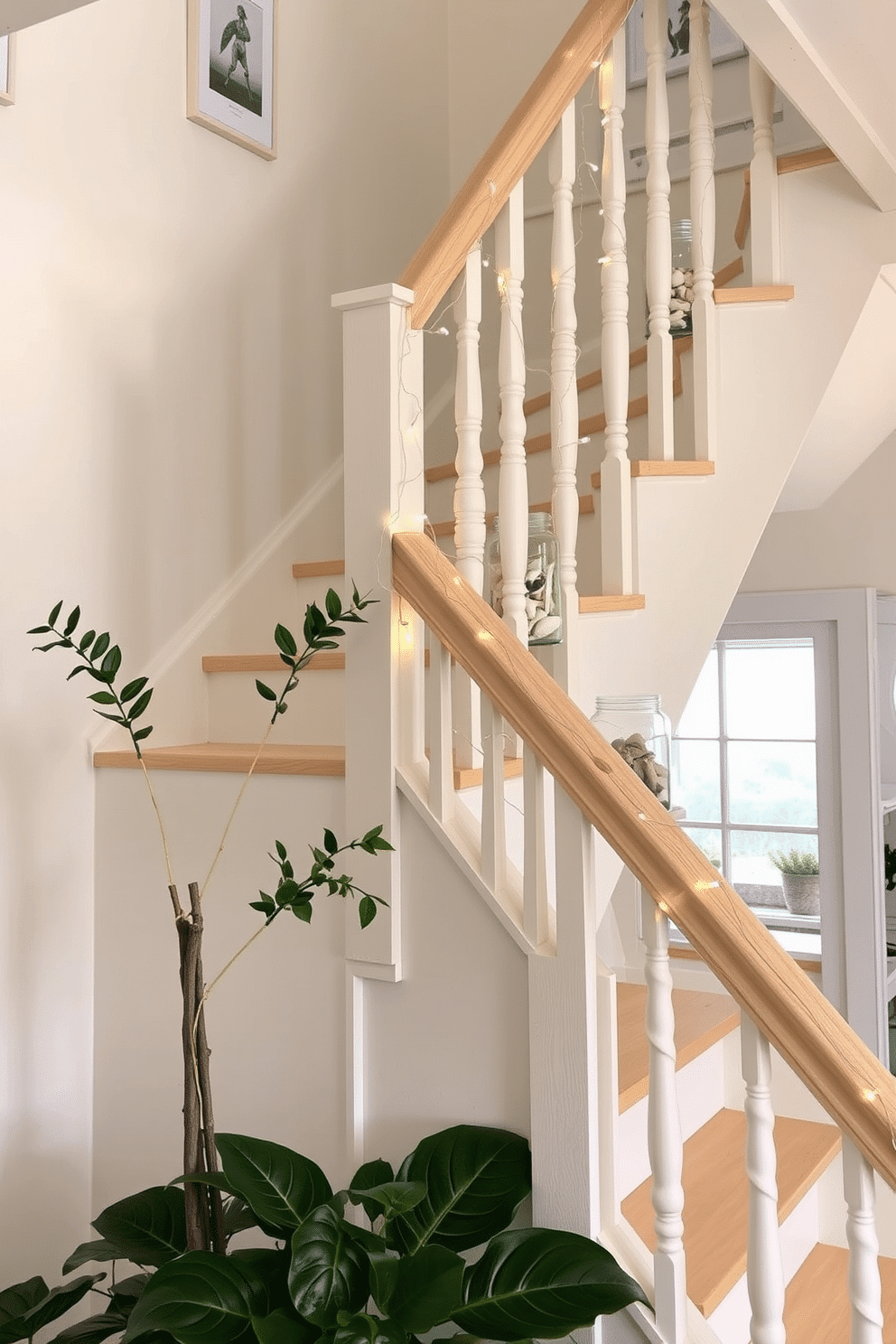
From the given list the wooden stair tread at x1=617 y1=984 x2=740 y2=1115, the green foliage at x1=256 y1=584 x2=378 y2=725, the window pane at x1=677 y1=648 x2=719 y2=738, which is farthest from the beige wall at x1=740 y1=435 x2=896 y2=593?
the green foliage at x1=256 y1=584 x2=378 y2=725

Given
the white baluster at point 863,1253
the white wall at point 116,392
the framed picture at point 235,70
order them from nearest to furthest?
the white baluster at point 863,1253 < the white wall at point 116,392 < the framed picture at point 235,70

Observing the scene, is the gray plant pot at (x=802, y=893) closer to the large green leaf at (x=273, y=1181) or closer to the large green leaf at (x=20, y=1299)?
the large green leaf at (x=273, y=1181)

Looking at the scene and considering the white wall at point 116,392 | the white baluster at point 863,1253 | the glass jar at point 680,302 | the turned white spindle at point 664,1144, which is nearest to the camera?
the white baluster at point 863,1253

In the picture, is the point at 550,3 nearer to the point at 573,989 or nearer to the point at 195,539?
the point at 195,539

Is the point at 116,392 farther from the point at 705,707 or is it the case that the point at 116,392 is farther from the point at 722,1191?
the point at 705,707

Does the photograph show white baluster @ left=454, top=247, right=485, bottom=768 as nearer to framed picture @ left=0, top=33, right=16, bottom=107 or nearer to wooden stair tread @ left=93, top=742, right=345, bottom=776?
wooden stair tread @ left=93, top=742, right=345, bottom=776

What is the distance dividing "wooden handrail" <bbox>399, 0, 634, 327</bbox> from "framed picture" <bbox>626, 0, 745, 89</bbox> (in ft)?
4.69

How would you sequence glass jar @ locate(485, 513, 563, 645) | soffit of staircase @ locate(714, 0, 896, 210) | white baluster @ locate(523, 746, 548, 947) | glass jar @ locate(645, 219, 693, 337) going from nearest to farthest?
white baluster @ locate(523, 746, 548, 947), soffit of staircase @ locate(714, 0, 896, 210), glass jar @ locate(485, 513, 563, 645), glass jar @ locate(645, 219, 693, 337)

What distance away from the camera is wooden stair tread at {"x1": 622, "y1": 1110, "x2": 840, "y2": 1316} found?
179 cm

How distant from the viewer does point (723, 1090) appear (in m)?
2.41

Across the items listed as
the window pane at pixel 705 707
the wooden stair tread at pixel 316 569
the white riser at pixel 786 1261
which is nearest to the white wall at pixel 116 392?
the wooden stair tread at pixel 316 569

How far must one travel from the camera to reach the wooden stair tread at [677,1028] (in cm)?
189

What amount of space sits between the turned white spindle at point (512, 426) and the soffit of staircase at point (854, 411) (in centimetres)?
78

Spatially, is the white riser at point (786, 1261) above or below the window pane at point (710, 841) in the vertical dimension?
below
